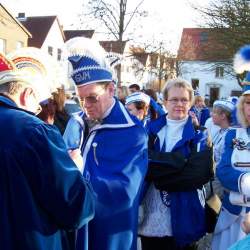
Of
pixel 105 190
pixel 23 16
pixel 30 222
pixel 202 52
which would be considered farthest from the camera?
→ pixel 23 16

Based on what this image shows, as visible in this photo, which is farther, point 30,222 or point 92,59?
point 92,59

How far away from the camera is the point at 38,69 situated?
7.48 feet

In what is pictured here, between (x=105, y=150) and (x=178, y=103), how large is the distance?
112 cm

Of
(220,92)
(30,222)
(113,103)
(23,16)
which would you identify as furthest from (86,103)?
(220,92)

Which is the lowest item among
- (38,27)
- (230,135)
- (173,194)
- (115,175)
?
(173,194)

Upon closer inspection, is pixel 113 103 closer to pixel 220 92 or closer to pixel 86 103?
pixel 86 103

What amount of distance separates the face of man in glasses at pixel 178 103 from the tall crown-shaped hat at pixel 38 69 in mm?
1147

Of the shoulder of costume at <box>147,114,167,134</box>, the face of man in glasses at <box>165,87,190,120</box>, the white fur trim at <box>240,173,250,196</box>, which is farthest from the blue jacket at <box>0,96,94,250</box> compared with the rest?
the face of man in glasses at <box>165,87,190,120</box>

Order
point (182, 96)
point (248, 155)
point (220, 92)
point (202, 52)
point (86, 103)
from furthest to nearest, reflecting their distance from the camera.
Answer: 1. point (220, 92)
2. point (202, 52)
3. point (182, 96)
4. point (248, 155)
5. point (86, 103)

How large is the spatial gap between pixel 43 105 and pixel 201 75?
2449 inches

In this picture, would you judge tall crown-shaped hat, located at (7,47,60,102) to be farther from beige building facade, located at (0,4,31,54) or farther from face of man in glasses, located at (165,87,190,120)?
beige building facade, located at (0,4,31,54)

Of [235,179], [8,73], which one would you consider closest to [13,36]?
[235,179]

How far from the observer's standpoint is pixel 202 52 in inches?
595

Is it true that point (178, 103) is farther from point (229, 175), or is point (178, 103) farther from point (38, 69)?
point (38, 69)
